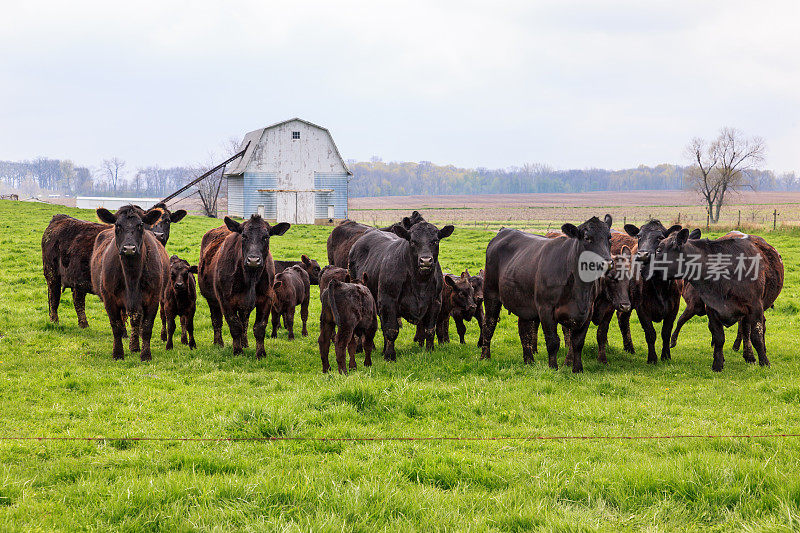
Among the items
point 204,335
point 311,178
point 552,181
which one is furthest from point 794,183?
point 204,335

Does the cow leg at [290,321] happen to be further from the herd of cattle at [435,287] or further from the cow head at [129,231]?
the cow head at [129,231]

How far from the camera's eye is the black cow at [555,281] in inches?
337

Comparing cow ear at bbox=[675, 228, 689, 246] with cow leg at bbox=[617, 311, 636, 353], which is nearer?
cow ear at bbox=[675, 228, 689, 246]

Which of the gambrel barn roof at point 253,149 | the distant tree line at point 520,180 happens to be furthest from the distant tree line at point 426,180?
the gambrel barn roof at point 253,149

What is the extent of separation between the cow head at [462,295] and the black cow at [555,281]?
2.39 feet

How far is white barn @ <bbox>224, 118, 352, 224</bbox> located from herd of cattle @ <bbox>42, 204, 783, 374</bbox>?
104 feet

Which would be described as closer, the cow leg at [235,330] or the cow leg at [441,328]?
the cow leg at [235,330]

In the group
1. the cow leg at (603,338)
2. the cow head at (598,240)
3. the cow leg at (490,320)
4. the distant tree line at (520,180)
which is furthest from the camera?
the distant tree line at (520,180)

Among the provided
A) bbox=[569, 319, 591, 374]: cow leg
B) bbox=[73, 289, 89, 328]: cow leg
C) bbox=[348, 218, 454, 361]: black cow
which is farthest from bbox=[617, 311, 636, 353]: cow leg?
bbox=[73, 289, 89, 328]: cow leg

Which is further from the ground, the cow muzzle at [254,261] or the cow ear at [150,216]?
the cow ear at [150,216]

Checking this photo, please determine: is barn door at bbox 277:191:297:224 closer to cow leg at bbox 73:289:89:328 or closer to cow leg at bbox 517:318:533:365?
cow leg at bbox 73:289:89:328

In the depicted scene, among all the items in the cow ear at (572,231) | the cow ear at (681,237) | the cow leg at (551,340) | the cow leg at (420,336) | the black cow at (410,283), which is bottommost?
the cow leg at (420,336)

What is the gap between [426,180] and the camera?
Result: 167 m

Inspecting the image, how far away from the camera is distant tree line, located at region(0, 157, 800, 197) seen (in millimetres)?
159750
